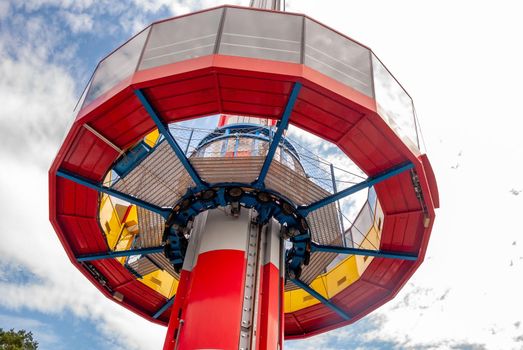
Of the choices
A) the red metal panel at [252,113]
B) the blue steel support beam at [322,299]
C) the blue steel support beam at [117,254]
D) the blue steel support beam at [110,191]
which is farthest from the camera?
the blue steel support beam at [322,299]

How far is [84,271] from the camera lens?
702 inches

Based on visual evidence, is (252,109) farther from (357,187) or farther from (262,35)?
(357,187)

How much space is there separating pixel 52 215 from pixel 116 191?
8.03 feet

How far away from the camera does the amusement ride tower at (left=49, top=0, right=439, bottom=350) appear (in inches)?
463

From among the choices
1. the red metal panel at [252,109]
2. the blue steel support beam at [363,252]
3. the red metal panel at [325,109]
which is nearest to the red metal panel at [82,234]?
the red metal panel at [252,109]

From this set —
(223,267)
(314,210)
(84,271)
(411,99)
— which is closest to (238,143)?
(314,210)

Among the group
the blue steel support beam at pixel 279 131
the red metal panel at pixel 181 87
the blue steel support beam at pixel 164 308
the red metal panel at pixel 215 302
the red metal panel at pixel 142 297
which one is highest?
the red metal panel at pixel 181 87

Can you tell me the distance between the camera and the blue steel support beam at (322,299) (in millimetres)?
17978

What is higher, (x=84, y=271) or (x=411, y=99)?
(x=411, y=99)

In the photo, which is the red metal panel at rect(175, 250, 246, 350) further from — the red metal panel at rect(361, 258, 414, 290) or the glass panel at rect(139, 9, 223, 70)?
the glass panel at rect(139, 9, 223, 70)

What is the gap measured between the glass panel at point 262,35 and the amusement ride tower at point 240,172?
0.04 m

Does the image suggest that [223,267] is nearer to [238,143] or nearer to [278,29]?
[238,143]

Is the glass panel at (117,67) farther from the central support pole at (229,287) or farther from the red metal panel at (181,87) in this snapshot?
the central support pole at (229,287)

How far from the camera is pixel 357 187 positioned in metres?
13.9
